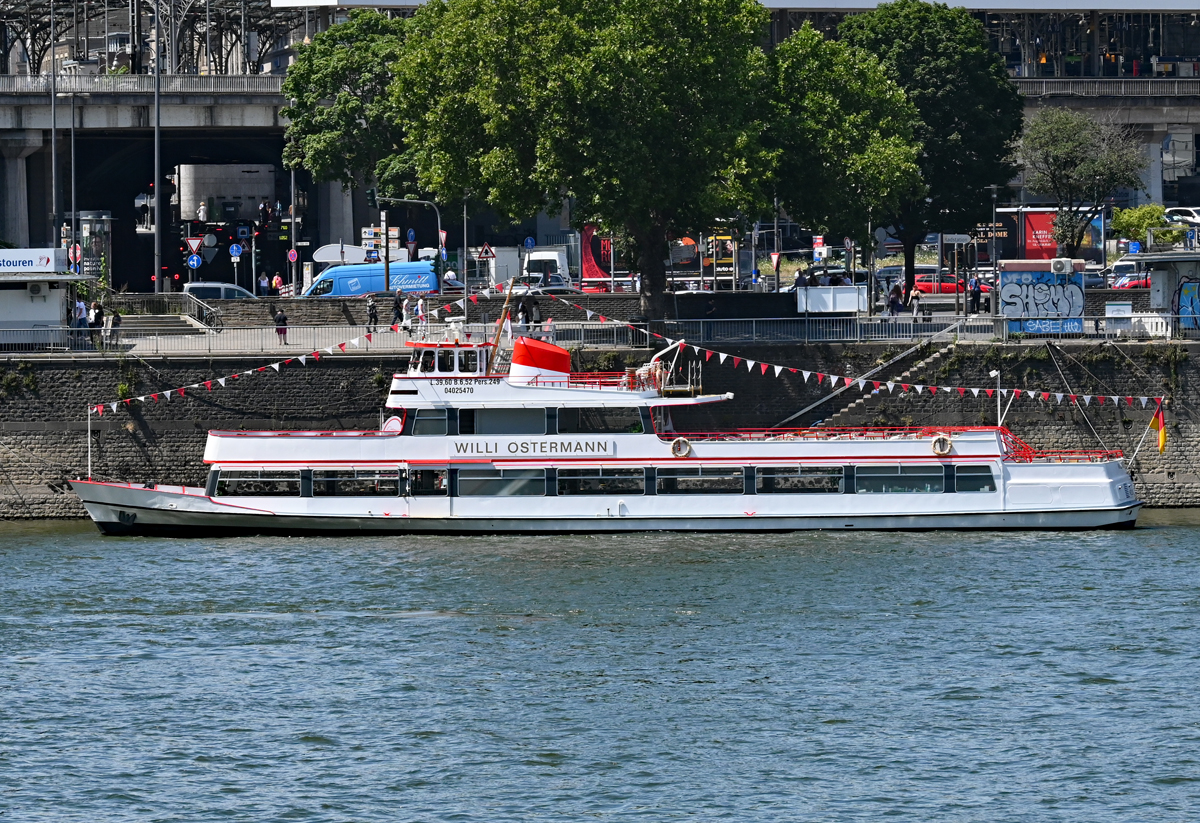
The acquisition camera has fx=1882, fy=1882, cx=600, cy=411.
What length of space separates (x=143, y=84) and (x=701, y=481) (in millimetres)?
50811

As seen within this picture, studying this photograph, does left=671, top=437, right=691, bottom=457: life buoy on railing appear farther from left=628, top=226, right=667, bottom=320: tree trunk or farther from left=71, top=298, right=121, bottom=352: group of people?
left=71, top=298, right=121, bottom=352: group of people

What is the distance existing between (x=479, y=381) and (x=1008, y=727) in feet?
68.0

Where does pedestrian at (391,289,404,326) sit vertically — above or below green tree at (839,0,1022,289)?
below

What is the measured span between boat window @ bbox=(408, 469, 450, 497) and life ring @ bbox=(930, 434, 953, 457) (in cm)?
1309

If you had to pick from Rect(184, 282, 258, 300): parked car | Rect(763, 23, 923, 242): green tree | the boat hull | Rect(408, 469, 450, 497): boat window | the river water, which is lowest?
the river water

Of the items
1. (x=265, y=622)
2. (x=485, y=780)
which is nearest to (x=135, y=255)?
(x=265, y=622)

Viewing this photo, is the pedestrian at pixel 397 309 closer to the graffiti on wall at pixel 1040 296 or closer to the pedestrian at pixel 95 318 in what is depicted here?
the pedestrian at pixel 95 318

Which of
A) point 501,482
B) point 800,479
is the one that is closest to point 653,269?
→ point 800,479

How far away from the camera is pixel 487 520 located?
50906 millimetres

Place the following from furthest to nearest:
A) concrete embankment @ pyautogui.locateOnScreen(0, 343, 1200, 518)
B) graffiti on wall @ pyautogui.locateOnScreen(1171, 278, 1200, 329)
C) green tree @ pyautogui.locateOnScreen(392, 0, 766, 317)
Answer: graffiti on wall @ pyautogui.locateOnScreen(1171, 278, 1200, 329) < green tree @ pyautogui.locateOnScreen(392, 0, 766, 317) < concrete embankment @ pyautogui.locateOnScreen(0, 343, 1200, 518)

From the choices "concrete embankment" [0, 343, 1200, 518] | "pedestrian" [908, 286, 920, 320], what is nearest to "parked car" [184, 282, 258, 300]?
"concrete embankment" [0, 343, 1200, 518]

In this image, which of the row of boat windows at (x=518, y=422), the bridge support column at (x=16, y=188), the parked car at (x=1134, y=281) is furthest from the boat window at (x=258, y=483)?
the bridge support column at (x=16, y=188)

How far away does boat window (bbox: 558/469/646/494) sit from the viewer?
166ft

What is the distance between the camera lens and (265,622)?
136 feet
